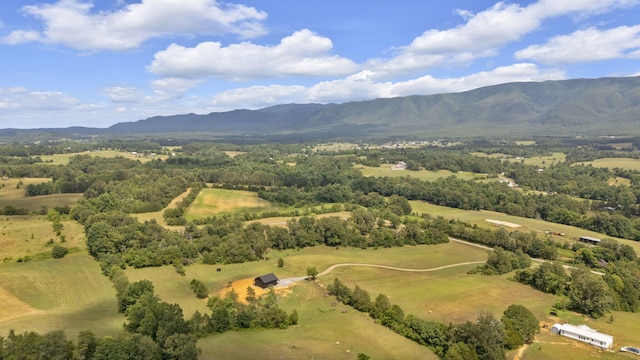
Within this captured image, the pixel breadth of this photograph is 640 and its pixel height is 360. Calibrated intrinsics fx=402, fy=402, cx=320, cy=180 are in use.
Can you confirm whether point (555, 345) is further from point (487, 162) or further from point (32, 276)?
point (487, 162)

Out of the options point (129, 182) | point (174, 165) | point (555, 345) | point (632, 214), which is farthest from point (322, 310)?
point (174, 165)

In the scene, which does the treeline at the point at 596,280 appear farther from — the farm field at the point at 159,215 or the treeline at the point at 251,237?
the farm field at the point at 159,215

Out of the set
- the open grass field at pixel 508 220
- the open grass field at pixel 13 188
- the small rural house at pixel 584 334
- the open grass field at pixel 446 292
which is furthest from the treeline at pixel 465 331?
the open grass field at pixel 13 188

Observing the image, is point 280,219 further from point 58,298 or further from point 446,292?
point 58,298

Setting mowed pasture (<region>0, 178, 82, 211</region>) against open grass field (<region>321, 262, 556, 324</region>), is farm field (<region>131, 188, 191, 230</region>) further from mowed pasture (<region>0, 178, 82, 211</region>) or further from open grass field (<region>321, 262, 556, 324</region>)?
open grass field (<region>321, 262, 556, 324</region>)

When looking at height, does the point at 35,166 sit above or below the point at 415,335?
above

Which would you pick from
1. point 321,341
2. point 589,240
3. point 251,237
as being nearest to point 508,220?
point 589,240
